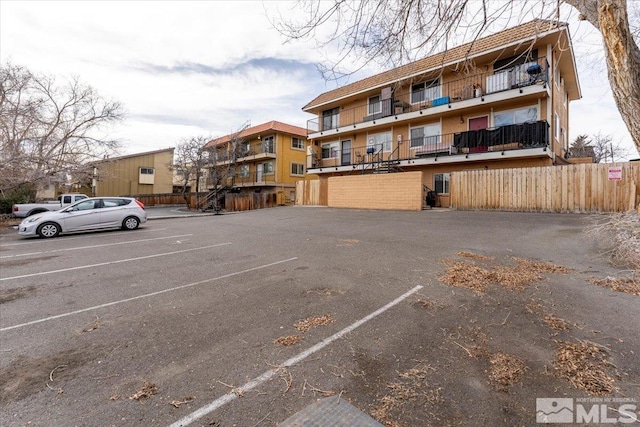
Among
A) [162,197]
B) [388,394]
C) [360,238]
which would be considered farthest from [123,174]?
[388,394]

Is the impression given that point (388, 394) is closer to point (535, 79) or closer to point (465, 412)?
point (465, 412)

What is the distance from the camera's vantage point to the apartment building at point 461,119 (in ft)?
47.0

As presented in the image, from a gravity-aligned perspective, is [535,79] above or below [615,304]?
above

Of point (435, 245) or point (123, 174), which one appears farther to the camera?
point (123, 174)

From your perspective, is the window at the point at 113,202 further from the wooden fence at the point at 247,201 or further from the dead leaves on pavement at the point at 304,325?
the wooden fence at the point at 247,201

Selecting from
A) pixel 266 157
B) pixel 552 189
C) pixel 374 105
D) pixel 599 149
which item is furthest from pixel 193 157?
pixel 599 149

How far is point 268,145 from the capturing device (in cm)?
3184

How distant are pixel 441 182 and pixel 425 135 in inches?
145

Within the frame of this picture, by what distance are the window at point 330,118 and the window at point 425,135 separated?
7.58 metres

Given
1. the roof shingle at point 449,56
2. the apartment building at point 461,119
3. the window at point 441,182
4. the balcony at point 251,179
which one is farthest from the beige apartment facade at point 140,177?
the window at point 441,182

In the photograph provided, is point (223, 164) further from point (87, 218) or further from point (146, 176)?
point (87, 218)

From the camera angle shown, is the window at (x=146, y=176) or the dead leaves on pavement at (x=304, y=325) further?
the window at (x=146, y=176)

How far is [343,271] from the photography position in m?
5.47

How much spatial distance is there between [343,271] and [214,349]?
3.01m
